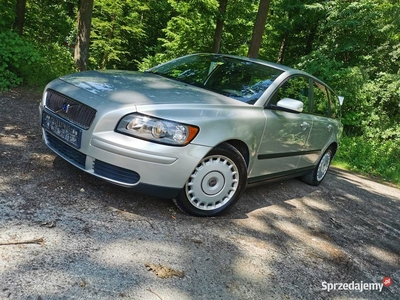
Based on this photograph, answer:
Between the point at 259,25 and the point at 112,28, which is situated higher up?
the point at 259,25

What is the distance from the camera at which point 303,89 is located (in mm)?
4438

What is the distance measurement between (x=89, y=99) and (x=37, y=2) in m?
11.3

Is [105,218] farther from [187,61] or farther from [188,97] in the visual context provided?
[187,61]

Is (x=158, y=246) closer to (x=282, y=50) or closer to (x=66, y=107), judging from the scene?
(x=66, y=107)

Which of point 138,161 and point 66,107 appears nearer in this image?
point 138,161

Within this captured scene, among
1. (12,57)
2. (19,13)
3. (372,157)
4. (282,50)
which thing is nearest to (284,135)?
(12,57)

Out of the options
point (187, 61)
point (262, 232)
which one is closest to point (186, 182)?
point (262, 232)

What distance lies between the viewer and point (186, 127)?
9.45 ft

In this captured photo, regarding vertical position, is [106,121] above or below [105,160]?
above

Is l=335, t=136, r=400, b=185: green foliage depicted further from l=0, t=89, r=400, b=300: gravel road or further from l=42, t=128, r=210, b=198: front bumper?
l=42, t=128, r=210, b=198: front bumper

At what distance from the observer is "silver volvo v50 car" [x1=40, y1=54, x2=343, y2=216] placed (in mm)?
2824
